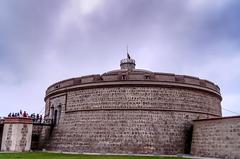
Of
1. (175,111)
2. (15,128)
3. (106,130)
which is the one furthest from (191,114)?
(15,128)

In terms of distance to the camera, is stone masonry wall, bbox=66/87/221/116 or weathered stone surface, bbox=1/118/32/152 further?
weathered stone surface, bbox=1/118/32/152

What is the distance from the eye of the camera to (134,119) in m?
18.7

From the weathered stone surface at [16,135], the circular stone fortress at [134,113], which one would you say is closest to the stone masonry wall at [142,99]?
the circular stone fortress at [134,113]

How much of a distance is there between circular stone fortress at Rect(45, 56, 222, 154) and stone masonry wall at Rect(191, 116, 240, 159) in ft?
3.54

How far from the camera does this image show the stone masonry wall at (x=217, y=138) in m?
15.4

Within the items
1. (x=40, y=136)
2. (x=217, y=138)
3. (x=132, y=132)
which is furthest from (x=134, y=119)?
(x=40, y=136)

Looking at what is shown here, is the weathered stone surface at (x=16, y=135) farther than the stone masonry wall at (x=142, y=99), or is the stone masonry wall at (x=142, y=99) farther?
the weathered stone surface at (x=16, y=135)

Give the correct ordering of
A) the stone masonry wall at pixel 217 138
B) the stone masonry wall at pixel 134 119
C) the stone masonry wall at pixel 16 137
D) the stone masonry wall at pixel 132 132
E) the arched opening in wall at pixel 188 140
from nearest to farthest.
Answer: the stone masonry wall at pixel 217 138 → the stone masonry wall at pixel 132 132 → the stone masonry wall at pixel 134 119 → the arched opening in wall at pixel 188 140 → the stone masonry wall at pixel 16 137

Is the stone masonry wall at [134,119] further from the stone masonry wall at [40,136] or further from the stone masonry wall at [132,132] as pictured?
the stone masonry wall at [40,136]

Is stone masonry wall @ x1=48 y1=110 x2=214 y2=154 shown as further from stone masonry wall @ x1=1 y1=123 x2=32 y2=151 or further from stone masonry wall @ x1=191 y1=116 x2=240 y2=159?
stone masonry wall @ x1=1 y1=123 x2=32 y2=151

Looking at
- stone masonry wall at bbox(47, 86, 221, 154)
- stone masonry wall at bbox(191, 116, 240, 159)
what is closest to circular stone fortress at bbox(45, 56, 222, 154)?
stone masonry wall at bbox(47, 86, 221, 154)

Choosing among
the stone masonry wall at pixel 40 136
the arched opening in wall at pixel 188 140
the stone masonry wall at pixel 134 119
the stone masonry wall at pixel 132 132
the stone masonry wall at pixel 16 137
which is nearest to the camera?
the stone masonry wall at pixel 132 132

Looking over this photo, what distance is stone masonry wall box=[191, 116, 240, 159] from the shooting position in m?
15.4

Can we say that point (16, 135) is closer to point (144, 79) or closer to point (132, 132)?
point (132, 132)
